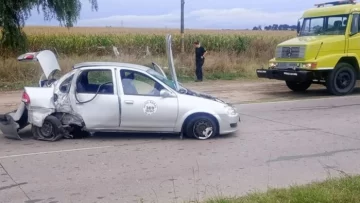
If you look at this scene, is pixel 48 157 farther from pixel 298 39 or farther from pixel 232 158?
pixel 298 39

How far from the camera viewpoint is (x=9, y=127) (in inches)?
391

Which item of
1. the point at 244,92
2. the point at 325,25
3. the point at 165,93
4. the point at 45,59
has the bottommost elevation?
the point at 244,92

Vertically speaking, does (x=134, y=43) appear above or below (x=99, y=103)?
above

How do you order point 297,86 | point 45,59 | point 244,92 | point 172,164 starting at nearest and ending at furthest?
point 172,164 → point 45,59 → point 244,92 → point 297,86

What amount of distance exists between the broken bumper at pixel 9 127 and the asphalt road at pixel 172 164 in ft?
0.53

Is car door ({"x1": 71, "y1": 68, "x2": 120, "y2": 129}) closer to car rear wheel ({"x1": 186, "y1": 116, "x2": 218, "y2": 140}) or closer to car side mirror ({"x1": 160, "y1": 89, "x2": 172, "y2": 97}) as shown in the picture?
car side mirror ({"x1": 160, "y1": 89, "x2": 172, "y2": 97})

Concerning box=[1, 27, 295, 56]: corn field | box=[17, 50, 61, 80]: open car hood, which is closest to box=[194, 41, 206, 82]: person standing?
box=[1, 27, 295, 56]: corn field

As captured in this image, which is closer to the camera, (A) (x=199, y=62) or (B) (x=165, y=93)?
(B) (x=165, y=93)

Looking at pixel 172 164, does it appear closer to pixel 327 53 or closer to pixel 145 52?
pixel 327 53

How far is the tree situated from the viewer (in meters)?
20.2

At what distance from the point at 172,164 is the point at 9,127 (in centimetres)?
362

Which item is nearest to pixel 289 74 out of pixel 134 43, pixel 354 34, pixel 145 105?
pixel 354 34

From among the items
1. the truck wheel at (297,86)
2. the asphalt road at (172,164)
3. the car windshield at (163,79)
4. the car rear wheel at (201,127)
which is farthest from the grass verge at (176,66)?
the car rear wheel at (201,127)

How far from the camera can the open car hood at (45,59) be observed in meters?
10.2
